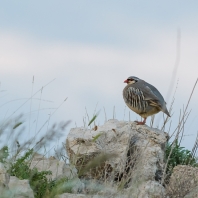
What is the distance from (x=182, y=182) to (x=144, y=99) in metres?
3.18

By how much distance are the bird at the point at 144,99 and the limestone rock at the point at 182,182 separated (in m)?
2.19

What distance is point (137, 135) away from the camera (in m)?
8.30

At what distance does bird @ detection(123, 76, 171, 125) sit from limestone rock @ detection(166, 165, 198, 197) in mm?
2189

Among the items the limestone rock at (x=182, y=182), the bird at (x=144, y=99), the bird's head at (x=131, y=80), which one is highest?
the bird's head at (x=131, y=80)

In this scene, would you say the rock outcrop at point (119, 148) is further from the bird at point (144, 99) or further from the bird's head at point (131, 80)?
the bird's head at point (131, 80)

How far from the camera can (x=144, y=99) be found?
973cm

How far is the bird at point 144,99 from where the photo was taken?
9.66 metres

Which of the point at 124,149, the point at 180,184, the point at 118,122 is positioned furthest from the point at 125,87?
the point at 180,184

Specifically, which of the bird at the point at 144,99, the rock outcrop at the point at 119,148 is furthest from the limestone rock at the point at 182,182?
the bird at the point at 144,99

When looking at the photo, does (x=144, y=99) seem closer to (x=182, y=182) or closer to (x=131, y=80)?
(x=131, y=80)

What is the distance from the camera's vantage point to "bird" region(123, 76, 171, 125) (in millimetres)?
9664

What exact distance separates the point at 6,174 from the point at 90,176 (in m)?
2.98

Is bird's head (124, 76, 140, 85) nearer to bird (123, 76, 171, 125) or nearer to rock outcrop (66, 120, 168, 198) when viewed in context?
bird (123, 76, 171, 125)

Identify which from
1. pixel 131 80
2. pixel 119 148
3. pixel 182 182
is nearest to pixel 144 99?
pixel 131 80
